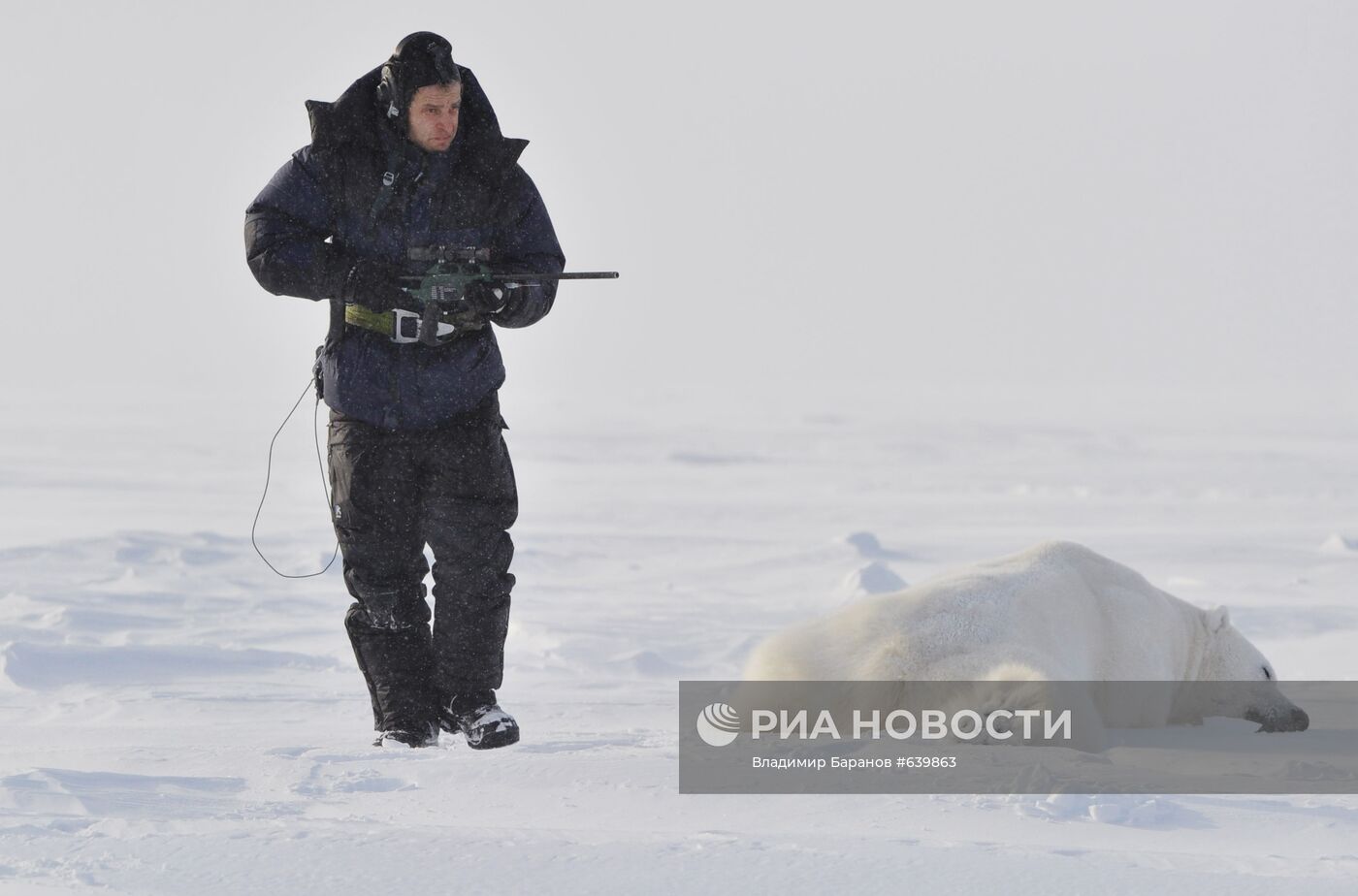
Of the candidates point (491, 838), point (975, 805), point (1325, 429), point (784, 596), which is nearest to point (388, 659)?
point (491, 838)

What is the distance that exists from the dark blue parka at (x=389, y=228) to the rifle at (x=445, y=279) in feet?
0.17

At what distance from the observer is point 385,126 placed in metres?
4.08

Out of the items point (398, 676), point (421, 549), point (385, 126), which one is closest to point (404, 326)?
point (385, 126)

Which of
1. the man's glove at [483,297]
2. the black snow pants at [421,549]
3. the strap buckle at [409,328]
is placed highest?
the man's glove at [483,297]

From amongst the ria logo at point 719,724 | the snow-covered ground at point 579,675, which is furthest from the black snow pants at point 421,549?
the ria logo at point 719,724

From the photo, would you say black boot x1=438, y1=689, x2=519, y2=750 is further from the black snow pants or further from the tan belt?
the tan belt

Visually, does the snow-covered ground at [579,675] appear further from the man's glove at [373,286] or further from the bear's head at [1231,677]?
the bear's head at [1231,677]

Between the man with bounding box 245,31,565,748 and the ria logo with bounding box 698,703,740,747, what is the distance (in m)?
0.55

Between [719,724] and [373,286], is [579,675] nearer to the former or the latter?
[719,724]

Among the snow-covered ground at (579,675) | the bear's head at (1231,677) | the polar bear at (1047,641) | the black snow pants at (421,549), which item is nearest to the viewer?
the snow-covered ground at (579,675)

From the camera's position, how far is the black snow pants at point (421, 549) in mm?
4137

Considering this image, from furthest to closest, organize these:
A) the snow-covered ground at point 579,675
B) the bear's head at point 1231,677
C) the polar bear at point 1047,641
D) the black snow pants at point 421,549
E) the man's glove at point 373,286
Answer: the bear's head at point 1231,677
the polar bear at point 1047,641
the black snow pants at point 421,549
the man's glove at point 373,286
the snow-covered ground at point 579,675

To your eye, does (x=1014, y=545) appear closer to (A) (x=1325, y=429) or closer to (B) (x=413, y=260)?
(B) (x=413, y=260)

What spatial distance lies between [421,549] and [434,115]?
1.23 m
